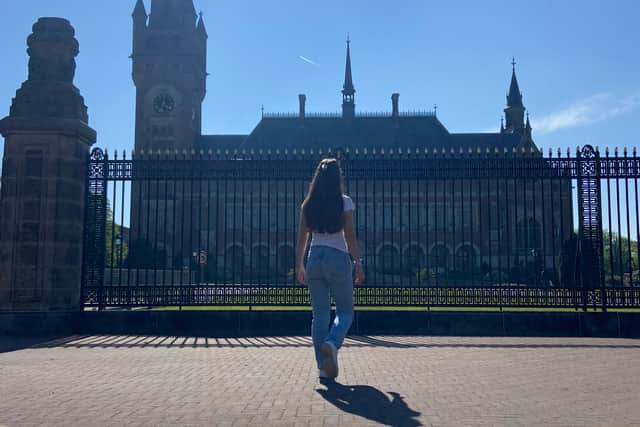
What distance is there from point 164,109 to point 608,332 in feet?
155

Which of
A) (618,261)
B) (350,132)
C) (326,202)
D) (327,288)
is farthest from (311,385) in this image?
(350,132)

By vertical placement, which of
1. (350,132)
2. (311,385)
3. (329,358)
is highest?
Result: (350,132)

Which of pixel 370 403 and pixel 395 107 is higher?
pixel 395 107

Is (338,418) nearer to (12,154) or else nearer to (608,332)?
(608,332)

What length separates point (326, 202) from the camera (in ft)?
15.2

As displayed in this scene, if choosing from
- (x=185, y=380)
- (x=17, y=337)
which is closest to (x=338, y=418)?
(x=185, y=380)

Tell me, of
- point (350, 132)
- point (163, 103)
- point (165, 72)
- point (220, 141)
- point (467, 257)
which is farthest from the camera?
point (220, 141)

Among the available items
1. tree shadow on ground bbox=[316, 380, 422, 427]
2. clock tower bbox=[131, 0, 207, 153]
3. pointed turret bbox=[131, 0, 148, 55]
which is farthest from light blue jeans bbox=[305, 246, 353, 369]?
pointed turret bbox=[131, 0, 148, 55]

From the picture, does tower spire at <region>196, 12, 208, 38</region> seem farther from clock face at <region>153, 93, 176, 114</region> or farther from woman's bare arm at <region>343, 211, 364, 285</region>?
woman's bare arm at <region>343, 211, 364, 285</region>

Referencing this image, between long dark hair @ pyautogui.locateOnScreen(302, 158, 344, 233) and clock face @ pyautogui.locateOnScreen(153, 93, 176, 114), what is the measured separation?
48994 millimetres

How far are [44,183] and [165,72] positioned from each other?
44.7 meters

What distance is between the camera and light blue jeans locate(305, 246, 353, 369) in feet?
14.8

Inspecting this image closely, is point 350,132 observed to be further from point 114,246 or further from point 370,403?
point 370,403

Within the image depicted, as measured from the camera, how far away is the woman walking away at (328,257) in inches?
178
